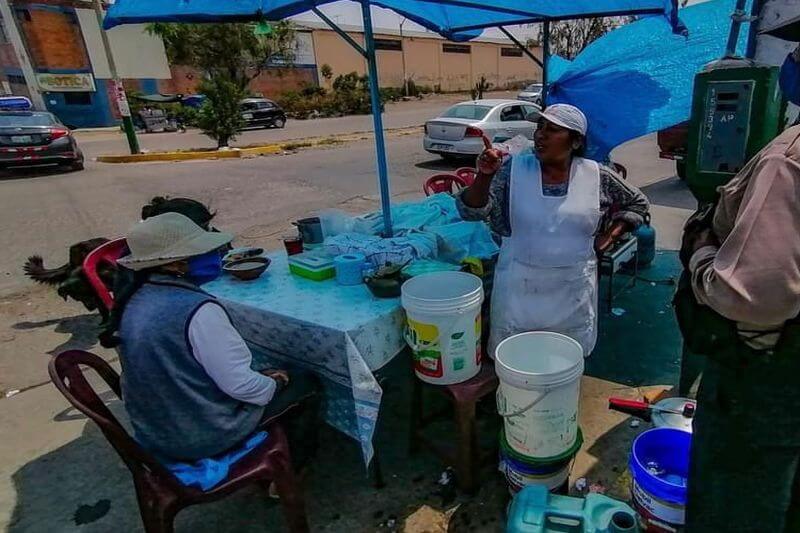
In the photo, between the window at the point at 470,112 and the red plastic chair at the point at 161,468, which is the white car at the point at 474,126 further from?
the red plastic chair at the point at 161,468

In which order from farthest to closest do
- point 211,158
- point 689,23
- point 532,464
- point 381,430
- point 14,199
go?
point 211,158, point 14,199, point 689,23, point 381,430, point 532,464

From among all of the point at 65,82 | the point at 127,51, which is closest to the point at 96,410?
the point at 65,82

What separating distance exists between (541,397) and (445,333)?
446mm

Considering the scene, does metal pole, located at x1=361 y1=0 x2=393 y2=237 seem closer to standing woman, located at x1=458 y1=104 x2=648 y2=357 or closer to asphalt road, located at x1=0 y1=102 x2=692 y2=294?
standing woman, located at x1=458 y1=104 x2=648 y2=357

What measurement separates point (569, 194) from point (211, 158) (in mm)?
11772

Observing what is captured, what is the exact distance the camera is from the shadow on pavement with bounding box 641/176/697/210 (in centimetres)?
677

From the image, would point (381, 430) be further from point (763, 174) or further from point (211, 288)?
point (763, 174)

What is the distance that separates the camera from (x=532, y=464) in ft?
6.32

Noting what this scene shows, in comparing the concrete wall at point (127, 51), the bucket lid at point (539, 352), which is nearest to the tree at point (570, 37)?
the concrete wall at point (127, 51)

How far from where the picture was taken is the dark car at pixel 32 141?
31.0 feet

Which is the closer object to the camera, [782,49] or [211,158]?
[782,49]

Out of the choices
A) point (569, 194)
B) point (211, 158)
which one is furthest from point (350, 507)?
point (211, 158)

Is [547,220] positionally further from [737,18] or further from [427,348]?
[737,18]

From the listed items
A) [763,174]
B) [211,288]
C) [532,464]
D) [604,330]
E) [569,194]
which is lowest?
[604,330]
